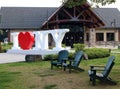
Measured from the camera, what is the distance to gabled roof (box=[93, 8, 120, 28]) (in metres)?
59.8

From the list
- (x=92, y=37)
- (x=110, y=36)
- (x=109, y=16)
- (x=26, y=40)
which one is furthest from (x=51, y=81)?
(x=109, y=16)

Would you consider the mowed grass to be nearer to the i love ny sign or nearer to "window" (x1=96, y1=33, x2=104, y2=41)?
the i love ny sign

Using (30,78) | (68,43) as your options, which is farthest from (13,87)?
(68,43)

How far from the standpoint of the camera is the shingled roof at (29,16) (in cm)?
5741

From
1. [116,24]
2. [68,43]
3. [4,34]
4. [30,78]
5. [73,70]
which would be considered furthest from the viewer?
[4,34]

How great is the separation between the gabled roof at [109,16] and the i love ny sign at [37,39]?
22.3 m

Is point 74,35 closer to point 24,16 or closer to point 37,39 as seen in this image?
point 24,16

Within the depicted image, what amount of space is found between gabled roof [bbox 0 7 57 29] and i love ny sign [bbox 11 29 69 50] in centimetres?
1743

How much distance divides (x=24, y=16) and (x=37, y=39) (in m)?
24.1

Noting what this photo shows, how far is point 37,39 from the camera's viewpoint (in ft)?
118

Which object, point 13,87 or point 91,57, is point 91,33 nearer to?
point 91,57

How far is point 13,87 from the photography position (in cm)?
1314

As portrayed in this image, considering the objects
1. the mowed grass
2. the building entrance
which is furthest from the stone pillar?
the mowed grass

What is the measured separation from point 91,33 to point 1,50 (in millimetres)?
19610
